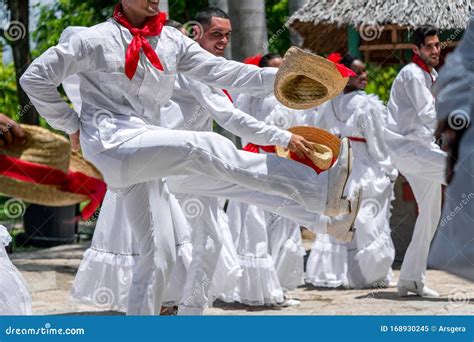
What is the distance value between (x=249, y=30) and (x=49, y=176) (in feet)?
18.0

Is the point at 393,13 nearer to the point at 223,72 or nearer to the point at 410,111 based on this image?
the point at 410,111

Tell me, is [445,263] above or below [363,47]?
below

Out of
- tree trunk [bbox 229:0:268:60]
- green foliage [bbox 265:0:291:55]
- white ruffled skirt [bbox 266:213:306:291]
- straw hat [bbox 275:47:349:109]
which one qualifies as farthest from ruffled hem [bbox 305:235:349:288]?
green foliage [bbox 265:0:291:55]

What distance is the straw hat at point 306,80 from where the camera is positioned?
5.37 metres

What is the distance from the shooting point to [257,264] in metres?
8.19

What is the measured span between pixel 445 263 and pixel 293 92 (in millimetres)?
2236

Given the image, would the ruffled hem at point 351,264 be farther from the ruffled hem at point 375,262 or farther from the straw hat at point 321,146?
the straw hat at point 321,146

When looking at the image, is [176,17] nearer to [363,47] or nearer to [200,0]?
[200,0]

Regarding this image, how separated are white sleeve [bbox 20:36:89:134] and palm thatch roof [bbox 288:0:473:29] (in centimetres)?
600

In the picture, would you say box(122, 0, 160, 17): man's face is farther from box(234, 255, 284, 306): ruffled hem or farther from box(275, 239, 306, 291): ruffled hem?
box(275, 239, 306, 291): ruffled hem

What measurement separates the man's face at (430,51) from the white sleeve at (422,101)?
215 mm

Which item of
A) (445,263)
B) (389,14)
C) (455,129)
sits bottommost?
(445,263)

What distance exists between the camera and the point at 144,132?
5.34 metres

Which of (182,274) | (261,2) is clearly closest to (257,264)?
(182,274)
